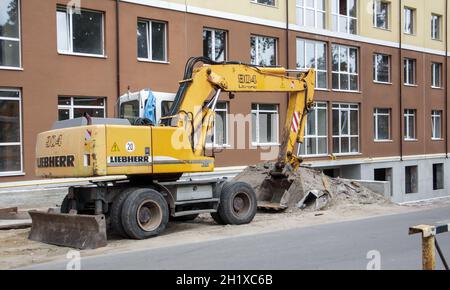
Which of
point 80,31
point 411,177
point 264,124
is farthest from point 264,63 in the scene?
point 411,177

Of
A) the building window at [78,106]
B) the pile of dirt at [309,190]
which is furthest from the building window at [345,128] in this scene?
the building window at [78,106]

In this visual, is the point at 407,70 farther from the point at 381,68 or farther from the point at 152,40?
the point at 152,40

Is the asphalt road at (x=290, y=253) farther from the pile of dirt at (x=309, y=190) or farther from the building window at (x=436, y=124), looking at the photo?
the building window at (x=436, y=124)

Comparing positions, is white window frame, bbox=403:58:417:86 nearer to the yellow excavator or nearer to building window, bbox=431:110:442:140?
building window, bbox=431:110:442:140

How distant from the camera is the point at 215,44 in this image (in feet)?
73.3

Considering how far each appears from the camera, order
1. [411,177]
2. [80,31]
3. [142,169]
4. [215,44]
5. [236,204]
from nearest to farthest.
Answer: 1. [142,169]
2. [236,204]
3. [80,31]
4. [215,44]
5. [411,177]

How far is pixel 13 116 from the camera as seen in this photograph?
55.2 ft

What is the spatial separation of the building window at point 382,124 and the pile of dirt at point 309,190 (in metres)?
12.6

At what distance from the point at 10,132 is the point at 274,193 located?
8286 millimetres

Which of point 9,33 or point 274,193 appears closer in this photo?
point 274,193

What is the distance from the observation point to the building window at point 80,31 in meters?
17.9

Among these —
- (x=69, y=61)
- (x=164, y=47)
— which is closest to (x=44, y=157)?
(x=69, y=61)

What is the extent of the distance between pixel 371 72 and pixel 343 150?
15.7 feet

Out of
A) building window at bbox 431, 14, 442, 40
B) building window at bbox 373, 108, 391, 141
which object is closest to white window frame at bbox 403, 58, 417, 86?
building window at bbox 373, 108, 391, 141
